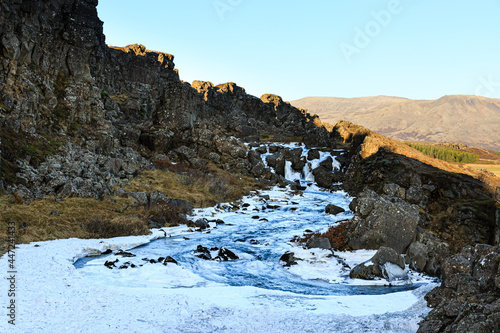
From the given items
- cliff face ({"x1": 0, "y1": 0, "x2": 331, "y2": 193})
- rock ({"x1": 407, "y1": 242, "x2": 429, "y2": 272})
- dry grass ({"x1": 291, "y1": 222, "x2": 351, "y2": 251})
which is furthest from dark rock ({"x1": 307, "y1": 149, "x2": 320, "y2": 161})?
rock ({"x1": 407, "y1": 242, "x2": 429, "y2": 272})

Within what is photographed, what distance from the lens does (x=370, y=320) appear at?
713 cm

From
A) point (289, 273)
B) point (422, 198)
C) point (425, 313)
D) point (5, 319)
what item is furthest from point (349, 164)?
point (5, 319)

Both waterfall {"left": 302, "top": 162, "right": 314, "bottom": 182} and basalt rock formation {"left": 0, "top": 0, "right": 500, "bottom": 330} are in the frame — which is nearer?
basalt rock formation {"left": 0, "top": 0, "right": 500, "bottom": 330}

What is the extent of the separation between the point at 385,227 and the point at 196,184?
2142 centimetres

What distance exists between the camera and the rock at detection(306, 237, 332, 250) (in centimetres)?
1562

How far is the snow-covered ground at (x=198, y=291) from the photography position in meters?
6.93

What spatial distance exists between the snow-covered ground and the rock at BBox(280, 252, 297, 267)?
443 millimetres

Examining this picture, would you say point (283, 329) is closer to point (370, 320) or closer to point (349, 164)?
point (370, 320)


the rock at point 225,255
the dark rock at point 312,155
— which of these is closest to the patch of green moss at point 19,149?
the rock at point 225,255

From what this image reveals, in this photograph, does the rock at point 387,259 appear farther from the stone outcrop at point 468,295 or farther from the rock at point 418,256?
the stone outcrop at point 468,295

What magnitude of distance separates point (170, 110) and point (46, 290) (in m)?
39.4

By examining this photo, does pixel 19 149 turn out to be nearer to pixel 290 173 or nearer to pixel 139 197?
pixel 139 197

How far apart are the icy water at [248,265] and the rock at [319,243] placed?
0.44 meters

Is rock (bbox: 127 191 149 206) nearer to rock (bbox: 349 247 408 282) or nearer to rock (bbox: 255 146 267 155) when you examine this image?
rock (bbox: 349 247 408 282)
